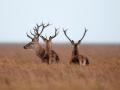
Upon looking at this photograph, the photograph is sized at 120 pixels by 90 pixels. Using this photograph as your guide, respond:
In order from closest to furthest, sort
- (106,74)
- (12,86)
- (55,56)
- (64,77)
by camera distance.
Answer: (12,86) < (64,77) < (106,74) < (55,56)

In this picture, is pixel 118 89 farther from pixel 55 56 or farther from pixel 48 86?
pixel 55 56

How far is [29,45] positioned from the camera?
2464 centimetres

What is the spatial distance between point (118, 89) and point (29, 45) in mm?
11483

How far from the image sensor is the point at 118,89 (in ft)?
44.9

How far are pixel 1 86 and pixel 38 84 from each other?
1.08 m

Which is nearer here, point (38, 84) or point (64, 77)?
point (38, 84)

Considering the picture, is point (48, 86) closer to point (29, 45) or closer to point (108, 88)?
point (108, 88)

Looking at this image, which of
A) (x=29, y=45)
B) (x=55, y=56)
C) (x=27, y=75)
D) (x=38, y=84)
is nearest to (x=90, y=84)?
(x=38, y=84)

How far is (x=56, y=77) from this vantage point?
16516mm

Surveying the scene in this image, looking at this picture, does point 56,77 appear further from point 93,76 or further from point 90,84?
point 90,84

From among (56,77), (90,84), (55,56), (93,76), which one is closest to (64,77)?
(56,77)

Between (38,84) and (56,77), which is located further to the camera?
(56,77)

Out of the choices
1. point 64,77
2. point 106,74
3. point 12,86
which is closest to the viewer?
point 12,86

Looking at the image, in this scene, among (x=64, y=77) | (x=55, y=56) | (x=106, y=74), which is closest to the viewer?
(x=64, y=77)
